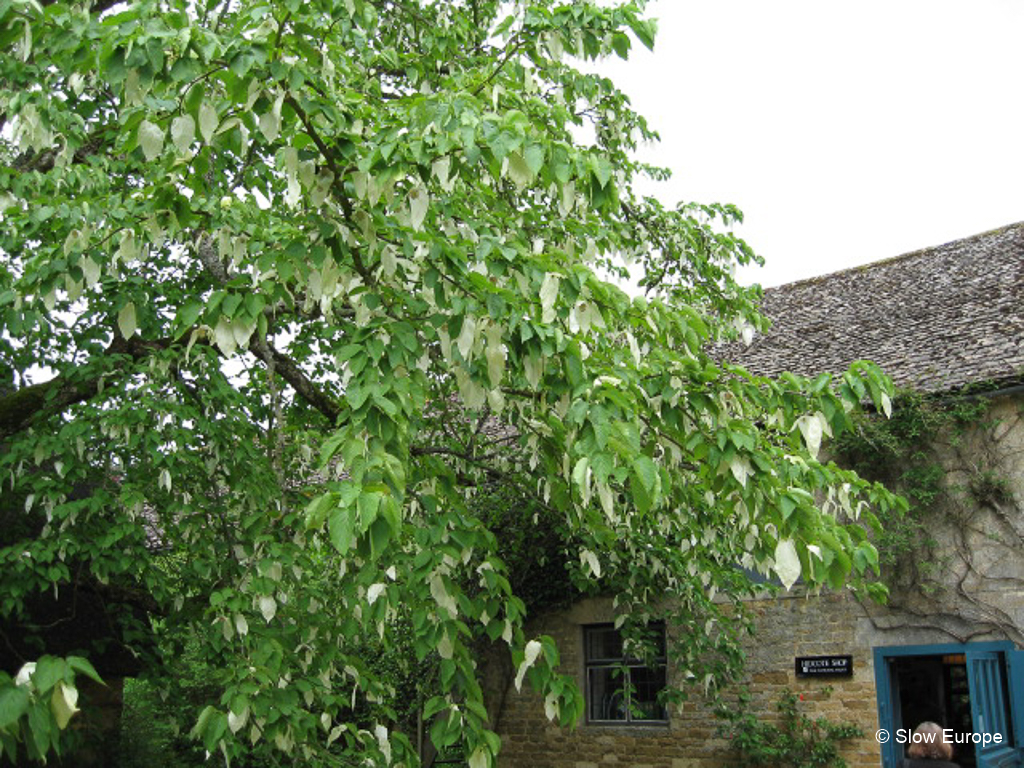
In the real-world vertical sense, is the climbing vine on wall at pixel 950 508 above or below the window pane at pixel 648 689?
above

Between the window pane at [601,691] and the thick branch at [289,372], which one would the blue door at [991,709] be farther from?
the thick branch at [289,372]

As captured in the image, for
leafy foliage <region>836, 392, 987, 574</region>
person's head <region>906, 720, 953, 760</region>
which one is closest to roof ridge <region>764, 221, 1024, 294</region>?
leafy foliage <region>836, 392, 987, 574</region>

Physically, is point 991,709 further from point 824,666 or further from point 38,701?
point 38,701

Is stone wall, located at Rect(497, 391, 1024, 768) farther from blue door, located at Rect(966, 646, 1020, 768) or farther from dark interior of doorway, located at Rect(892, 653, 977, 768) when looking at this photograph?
dark interior of doorway, located at Rect(892, 653, 977, 768)

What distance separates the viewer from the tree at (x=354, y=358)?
10.1ft

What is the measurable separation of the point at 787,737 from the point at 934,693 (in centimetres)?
438

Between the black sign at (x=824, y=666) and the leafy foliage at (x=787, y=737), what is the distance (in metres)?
0.17

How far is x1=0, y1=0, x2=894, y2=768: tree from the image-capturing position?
10.1 ft

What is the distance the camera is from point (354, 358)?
10.7 ft

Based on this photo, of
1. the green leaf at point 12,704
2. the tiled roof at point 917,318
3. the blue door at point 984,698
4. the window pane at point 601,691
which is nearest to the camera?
the green leaf at point 12,704

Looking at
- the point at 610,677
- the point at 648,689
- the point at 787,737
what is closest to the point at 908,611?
the point at 787,737

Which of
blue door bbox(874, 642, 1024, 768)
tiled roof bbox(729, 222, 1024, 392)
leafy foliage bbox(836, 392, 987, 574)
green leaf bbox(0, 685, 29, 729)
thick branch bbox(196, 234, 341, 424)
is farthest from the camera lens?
tiled roof bbox(729, 222, 1024, 392)

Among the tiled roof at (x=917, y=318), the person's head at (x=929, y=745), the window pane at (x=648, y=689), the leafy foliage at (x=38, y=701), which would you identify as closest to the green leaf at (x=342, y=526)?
the leafy foliage at (x=38, y=701)

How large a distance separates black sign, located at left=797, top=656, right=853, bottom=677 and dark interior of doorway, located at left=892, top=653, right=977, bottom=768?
360 centimetres
